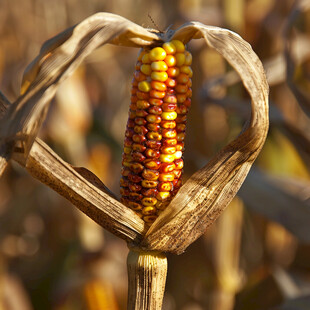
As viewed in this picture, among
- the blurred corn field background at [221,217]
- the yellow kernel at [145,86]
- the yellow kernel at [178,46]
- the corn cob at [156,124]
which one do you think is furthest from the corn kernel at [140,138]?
the blurred corn field background at [221,217]

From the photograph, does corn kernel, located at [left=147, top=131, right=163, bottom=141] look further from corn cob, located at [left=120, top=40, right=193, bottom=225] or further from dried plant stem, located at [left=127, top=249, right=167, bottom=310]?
dried plant stem, located at [left=127, top=249, right=167, bottom=310]

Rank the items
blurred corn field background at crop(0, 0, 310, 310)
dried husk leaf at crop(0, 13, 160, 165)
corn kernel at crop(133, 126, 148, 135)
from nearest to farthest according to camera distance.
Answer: dried husk leaf at crop(0, 13, 160, 165)
corn kernel at crop(133, 126, 148, 135)
blurred corn field background at crop(0, 0, 310, 310)

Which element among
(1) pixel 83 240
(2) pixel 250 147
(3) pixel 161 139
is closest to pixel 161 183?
(3) pixel 161 139

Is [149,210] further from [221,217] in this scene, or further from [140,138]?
[221,217]

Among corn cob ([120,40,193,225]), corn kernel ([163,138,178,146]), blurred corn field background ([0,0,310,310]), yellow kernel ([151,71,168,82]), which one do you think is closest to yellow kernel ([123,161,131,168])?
corn cob ([120,40,193,225])

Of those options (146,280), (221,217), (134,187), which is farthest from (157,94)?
(221,217)

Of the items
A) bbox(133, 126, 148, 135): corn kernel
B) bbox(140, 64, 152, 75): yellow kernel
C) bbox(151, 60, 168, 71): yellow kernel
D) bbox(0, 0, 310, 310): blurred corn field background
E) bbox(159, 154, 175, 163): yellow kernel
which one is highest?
bbox(151, 60, 168, 71): yellow kernel

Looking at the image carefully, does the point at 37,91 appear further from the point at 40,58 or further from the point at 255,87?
the point at 255,87
